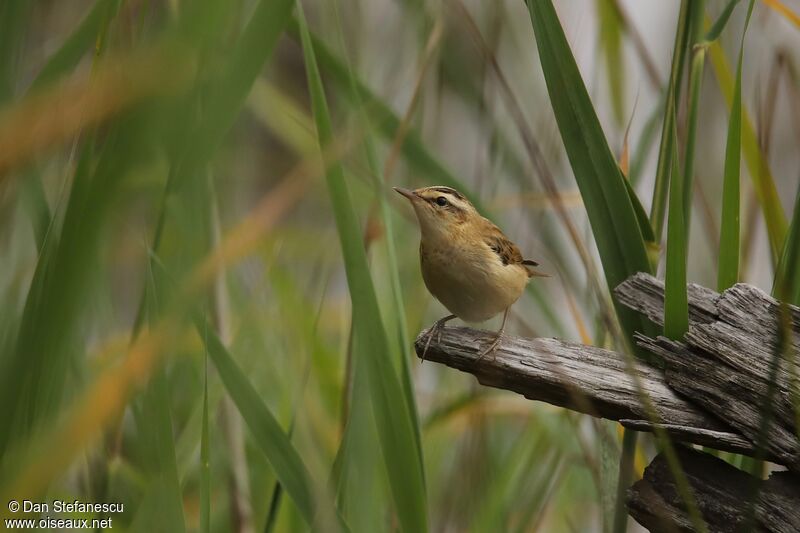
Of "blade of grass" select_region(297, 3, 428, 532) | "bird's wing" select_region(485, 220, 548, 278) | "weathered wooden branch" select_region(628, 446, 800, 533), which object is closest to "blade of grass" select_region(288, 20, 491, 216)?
"blade of grass" select_region(297, 3, 428, 532)

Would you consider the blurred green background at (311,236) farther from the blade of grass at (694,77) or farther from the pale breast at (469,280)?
the pale breast at (469,280)

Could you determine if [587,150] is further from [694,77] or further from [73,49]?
[73,49]

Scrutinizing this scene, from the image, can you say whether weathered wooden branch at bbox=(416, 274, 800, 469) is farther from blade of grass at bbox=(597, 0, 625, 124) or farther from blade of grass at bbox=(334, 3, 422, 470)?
blade of grass at bbox=(597, 0, 625, 124)

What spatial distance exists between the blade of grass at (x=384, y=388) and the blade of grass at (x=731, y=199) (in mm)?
654

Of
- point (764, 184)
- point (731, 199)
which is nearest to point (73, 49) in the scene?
point (731, 199)

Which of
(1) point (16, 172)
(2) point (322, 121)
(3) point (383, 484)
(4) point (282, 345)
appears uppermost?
(2) point (322, 121)

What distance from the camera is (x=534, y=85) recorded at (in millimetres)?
2453

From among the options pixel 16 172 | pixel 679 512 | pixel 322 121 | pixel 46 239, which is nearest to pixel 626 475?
pixel 679 512

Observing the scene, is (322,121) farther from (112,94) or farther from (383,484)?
(383,484)

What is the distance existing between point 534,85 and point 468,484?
1162 millimetres

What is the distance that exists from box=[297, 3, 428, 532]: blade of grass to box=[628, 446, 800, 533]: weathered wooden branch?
0.39 m

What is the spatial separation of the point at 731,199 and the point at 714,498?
0.52 metres

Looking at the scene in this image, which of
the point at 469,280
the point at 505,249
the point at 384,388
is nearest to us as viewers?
the point at 384,388

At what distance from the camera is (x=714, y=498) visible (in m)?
1.47
